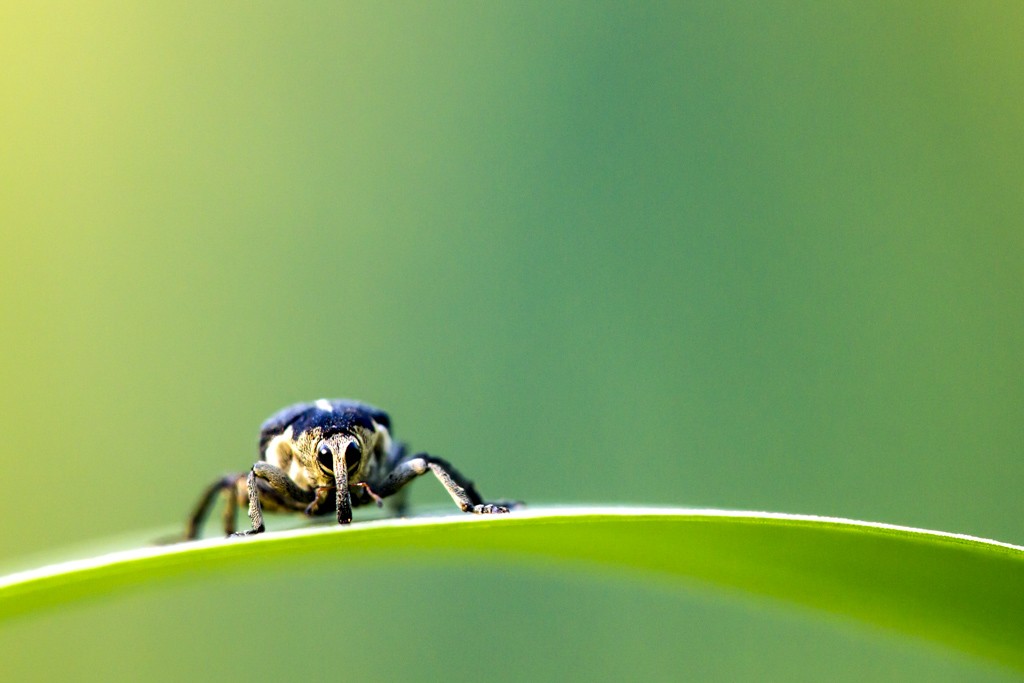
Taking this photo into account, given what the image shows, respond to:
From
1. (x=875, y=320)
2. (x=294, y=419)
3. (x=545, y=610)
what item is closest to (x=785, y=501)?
(x=875, y=320)

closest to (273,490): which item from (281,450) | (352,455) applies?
(281,450)

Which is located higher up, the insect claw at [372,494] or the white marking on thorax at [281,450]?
the white marking on thorax at [281,450]

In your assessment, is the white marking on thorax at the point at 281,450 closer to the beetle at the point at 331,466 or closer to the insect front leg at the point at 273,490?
the beetle at the point at 331,466

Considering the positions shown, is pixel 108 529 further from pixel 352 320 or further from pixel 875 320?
pixel 875 320

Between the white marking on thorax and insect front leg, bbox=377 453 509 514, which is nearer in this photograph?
insect front leg, bbox=377 453 509 514

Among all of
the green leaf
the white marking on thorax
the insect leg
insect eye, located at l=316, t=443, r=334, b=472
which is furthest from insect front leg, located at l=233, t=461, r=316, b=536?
the green leaf

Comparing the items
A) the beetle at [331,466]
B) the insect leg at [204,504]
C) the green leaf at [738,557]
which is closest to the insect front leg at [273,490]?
the beetle at [331,466]

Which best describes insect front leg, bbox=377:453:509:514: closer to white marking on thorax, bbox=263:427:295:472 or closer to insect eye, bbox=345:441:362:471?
insect eye, bbox=345:441:362:471
